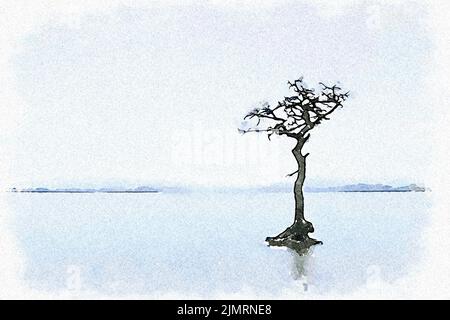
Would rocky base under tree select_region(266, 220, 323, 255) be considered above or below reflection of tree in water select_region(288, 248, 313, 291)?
above

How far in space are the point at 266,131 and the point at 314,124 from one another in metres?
0.47

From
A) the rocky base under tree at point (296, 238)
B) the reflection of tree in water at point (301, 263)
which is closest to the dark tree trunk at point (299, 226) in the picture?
the rocky base under tree at point (296, 238)

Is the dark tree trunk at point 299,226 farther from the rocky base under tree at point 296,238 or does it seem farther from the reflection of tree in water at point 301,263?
the reflection of tree in water at point 301,263

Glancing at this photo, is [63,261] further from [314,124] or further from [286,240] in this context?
[314,124]

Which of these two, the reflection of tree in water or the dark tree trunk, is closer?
the reflection of tree in water

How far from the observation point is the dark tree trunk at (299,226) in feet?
16.9

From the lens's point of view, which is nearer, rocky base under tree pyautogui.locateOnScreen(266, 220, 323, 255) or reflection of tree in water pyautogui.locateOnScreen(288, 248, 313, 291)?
reflection of tree in water pyautogui.locateOnScreen(288, 248, 313, 291)

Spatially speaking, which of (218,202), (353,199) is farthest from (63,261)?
(353,199)

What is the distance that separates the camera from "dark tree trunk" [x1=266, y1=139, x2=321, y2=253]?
5.16 meters

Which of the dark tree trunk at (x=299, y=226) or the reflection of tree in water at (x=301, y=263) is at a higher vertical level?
the dark tree trunk at (x=299, y=226)

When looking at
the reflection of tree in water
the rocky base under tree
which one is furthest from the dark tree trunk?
the reflection of tree in water

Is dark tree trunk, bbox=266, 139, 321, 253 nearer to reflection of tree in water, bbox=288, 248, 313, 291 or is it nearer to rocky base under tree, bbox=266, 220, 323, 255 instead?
rocky base under tree, bbox=266, 220, 323, 255

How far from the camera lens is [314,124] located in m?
5.18

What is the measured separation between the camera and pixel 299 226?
204 inches
